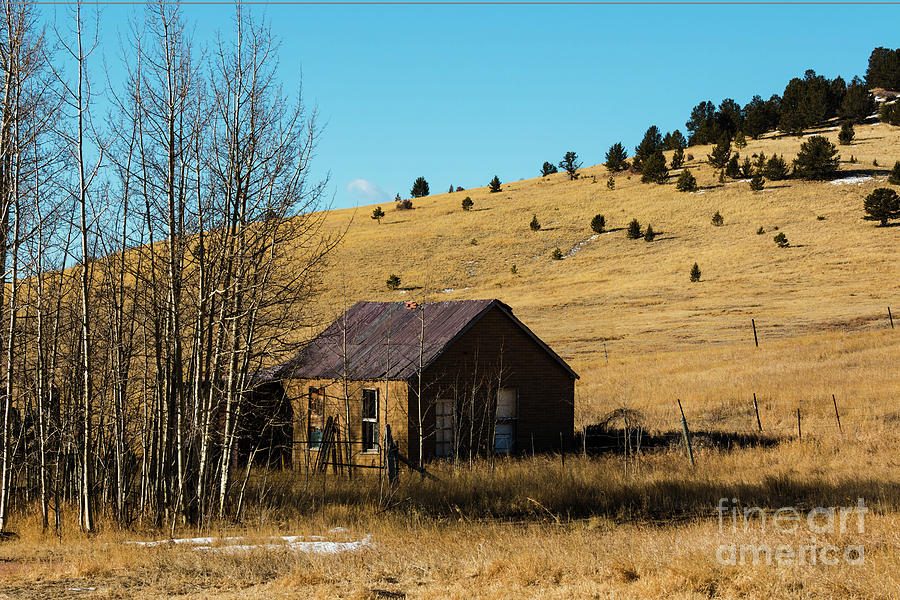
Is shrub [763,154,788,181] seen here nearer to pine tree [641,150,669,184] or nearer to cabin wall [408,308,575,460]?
pine tree [641,150,669,184]

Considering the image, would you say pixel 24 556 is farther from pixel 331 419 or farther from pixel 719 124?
pixel 719 124

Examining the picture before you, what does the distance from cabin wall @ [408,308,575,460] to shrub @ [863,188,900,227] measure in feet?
154

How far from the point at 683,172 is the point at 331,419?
7018cm

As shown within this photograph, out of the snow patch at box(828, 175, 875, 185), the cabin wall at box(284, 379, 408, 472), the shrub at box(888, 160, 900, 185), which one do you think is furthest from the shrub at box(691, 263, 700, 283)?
the cabin wall at box(284, 379, 408, 472)

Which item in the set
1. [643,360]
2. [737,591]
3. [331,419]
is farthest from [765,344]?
[737,591]

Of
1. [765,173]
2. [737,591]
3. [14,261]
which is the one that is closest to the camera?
[737,591]

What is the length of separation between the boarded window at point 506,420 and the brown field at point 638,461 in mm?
A: 2518

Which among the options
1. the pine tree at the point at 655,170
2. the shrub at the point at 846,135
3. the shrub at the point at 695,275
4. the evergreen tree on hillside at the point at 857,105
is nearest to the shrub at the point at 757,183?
the pine tree at the point at 655,170

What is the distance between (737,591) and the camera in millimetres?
7719

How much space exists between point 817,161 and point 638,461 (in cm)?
6582

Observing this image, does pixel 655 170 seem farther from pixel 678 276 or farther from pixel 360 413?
pixel 360 413

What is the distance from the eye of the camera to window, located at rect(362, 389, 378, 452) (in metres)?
21.5

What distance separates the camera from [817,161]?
75.5 meters

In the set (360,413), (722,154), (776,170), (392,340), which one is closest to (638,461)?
(360,413)
